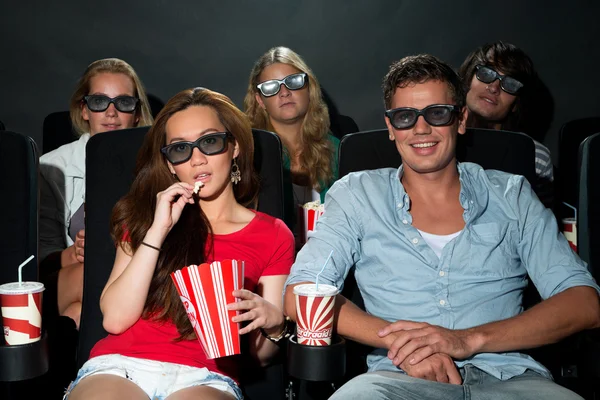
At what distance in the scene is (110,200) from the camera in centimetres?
264

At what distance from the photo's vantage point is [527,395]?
6.86 ft

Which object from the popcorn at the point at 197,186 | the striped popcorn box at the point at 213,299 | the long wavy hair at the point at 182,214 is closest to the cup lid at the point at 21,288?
the long wavy hair at the point at 182,214

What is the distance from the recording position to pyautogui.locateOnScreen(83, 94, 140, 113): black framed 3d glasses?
11.6 ft

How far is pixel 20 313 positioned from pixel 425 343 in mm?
Result: 1160

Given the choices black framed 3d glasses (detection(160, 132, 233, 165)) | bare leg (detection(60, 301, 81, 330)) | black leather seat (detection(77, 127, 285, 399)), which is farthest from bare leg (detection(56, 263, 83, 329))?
black framed 3d glasses (detection(160, 132, 233, 165))

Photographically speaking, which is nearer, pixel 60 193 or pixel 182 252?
pixel 182 252

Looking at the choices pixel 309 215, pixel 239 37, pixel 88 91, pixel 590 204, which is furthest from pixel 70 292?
pixel 239 37

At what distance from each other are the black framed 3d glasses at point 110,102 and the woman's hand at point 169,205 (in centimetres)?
124

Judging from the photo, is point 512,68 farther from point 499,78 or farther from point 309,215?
point 309,215

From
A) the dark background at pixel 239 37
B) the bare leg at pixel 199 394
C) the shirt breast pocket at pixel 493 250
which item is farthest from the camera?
the dark background at pixel 239 37

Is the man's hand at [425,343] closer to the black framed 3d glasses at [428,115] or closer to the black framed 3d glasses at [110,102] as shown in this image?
the black framed 3d glasses at [428,115]

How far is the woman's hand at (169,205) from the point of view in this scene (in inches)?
93.9

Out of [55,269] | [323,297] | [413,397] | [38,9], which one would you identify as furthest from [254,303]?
[38,9]

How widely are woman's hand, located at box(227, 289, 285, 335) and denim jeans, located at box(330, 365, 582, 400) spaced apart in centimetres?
30
